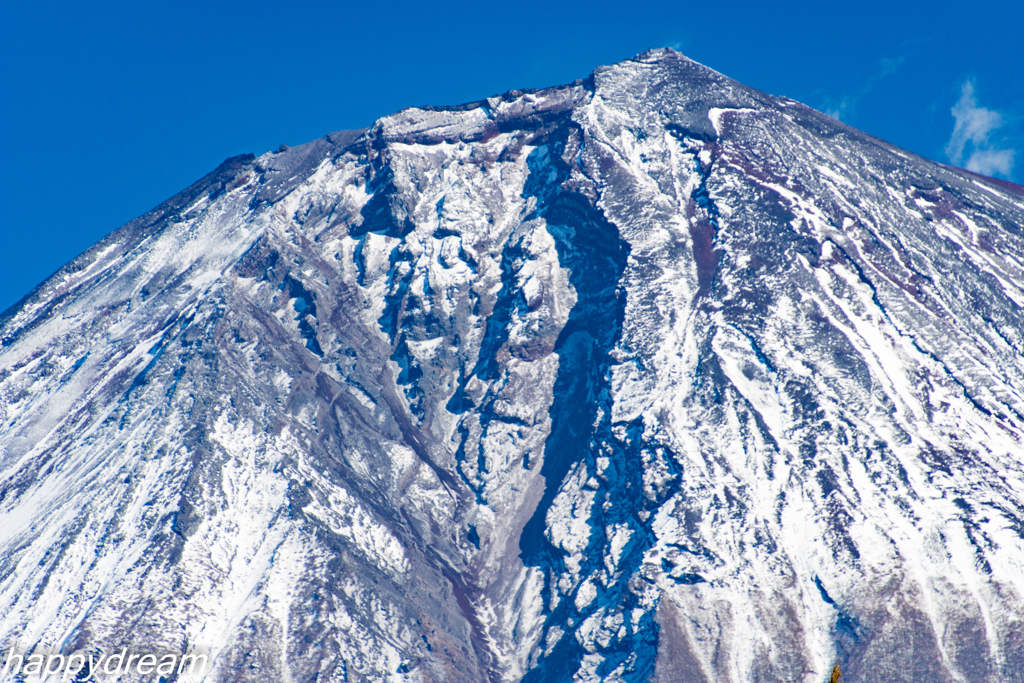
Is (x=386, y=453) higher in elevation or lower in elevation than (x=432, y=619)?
higher

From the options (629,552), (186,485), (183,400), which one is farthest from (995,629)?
(183,400)

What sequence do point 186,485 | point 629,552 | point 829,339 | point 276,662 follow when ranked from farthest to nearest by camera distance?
point 829,339, point 186,485, point 629,552, point 276,662

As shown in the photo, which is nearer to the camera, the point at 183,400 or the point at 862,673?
the point at 862,673

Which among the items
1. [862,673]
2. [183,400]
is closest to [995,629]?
[862,673]

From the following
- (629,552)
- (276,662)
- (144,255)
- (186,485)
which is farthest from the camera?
(144,255)

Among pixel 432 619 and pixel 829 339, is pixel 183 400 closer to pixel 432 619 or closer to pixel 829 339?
pixel 432 619

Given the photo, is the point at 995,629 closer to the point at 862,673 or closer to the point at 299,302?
the point at 862,673

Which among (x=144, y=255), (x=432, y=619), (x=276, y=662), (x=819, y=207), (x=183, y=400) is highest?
(x=819, y=207)
